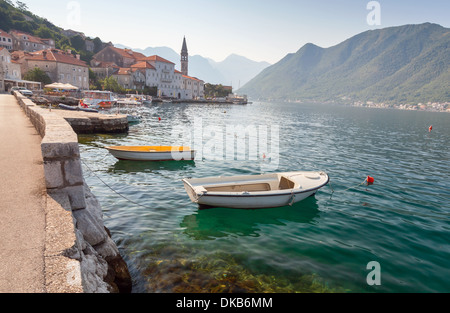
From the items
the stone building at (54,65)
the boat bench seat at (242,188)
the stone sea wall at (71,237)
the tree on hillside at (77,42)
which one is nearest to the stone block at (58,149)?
the stone sea wall at (71,237)

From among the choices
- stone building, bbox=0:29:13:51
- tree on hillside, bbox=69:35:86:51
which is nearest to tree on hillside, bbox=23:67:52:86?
stone building, bbox=0:29:13:51

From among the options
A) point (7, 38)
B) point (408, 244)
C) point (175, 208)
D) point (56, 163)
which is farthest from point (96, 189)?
point (7, 38)

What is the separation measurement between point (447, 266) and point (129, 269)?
10465 mm

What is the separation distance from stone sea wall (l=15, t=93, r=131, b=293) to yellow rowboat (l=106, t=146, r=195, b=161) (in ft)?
40.1

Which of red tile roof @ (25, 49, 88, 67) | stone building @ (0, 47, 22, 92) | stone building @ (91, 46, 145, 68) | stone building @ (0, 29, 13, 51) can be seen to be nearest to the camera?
stone building @ (0, 47, 22, 92)

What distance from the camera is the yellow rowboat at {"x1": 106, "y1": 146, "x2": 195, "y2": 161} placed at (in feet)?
64.1

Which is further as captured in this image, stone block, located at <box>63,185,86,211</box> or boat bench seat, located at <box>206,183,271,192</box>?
boat bench seat, located at <box>206,183,271,192</box>

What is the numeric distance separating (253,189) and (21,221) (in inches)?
405

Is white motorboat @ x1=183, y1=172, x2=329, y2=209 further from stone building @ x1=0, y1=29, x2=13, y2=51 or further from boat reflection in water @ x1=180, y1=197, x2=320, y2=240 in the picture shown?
stone building @ x1=0, y1=29, x2=13, y2=51

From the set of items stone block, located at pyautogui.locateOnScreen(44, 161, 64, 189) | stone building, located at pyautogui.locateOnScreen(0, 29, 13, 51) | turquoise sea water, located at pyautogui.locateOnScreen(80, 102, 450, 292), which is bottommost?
turquoise sea water, located at pyautogui.locateOnScreen(80, 102, 450, 292)

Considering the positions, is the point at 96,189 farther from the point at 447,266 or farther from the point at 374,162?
the point at 374,162

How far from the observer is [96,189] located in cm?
1451

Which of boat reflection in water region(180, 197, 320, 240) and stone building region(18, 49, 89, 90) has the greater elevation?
stone building region(18, 49, 89, 90)

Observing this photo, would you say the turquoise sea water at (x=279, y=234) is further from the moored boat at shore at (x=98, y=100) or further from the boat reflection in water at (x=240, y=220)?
the moored boat at shore at (x=98, y=100)
